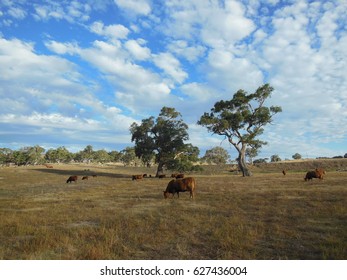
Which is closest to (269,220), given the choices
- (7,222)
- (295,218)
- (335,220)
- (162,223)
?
(295,218)

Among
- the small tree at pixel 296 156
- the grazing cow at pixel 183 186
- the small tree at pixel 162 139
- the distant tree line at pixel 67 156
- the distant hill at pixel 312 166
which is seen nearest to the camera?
the grazing cow at pixel 183 186

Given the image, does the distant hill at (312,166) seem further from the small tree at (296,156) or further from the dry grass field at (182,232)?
the small tree at (296,156)

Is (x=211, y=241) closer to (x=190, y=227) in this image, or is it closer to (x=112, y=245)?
(x=190, y=227)

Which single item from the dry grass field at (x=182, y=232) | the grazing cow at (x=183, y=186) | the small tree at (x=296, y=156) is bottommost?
the dry grass field at (x=182, y=232)

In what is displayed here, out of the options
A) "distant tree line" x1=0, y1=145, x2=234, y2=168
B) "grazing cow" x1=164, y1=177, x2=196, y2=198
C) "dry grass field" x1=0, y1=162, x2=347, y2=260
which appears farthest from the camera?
"distant tree line" x1=0, y1=145, x2=234, y2=168

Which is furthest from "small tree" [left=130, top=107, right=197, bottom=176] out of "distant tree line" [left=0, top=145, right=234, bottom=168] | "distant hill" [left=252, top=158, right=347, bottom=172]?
"distant tree line" [left=0, top=145, right=234, bottom=168]

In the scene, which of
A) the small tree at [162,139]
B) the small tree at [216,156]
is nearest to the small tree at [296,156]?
the small tree at [216,156]

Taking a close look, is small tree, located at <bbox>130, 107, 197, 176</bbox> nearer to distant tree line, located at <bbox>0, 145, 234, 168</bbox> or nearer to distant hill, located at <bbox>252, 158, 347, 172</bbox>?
distant hill, located at <bbox>252, 158, 347, 172</bbox>

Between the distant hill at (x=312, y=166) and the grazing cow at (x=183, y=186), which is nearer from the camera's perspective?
the grazing cow at (x=183, y=186)

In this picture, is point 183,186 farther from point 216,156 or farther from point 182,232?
point 216,156

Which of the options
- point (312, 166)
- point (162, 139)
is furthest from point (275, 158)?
point (162, 139)

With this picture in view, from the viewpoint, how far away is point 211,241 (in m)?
8.91

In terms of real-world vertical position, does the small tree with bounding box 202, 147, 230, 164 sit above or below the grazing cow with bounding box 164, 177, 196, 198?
above

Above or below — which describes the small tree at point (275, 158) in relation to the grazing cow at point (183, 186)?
above
